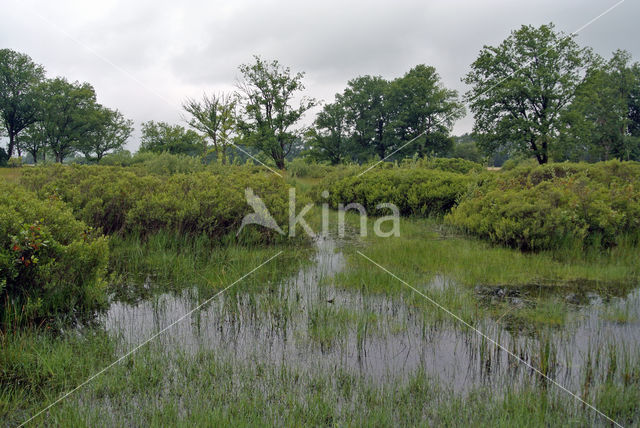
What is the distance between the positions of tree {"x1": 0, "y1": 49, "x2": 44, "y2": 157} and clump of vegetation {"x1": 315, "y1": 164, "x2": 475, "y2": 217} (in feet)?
157

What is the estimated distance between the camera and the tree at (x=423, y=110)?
4806 cm

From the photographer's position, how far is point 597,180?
9.34 metres

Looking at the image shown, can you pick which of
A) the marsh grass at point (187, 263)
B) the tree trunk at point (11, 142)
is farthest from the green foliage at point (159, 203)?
the tree trunk at point (11, 142)

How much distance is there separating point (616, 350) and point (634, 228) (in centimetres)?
567

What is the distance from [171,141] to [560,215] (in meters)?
51.4

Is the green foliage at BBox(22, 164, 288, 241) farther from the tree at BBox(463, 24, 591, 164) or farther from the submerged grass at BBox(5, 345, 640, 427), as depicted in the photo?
the tree at BBox(463, 24, 591, 164)

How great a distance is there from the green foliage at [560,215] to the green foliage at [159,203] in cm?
410

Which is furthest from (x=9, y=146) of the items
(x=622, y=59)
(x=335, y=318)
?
(x=622, y=59)

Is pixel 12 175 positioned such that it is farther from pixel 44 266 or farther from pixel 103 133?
pixel 103 133

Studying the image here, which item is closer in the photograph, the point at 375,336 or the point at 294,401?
the point at 294,401

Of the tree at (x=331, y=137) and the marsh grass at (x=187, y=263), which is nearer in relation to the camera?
the marsh grass at (x=187, y=263)

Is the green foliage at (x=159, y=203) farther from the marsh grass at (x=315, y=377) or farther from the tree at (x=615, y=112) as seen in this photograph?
the tree at (x=615, y=112)


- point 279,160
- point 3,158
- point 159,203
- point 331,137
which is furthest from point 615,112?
point 3,158

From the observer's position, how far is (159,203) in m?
7.50
